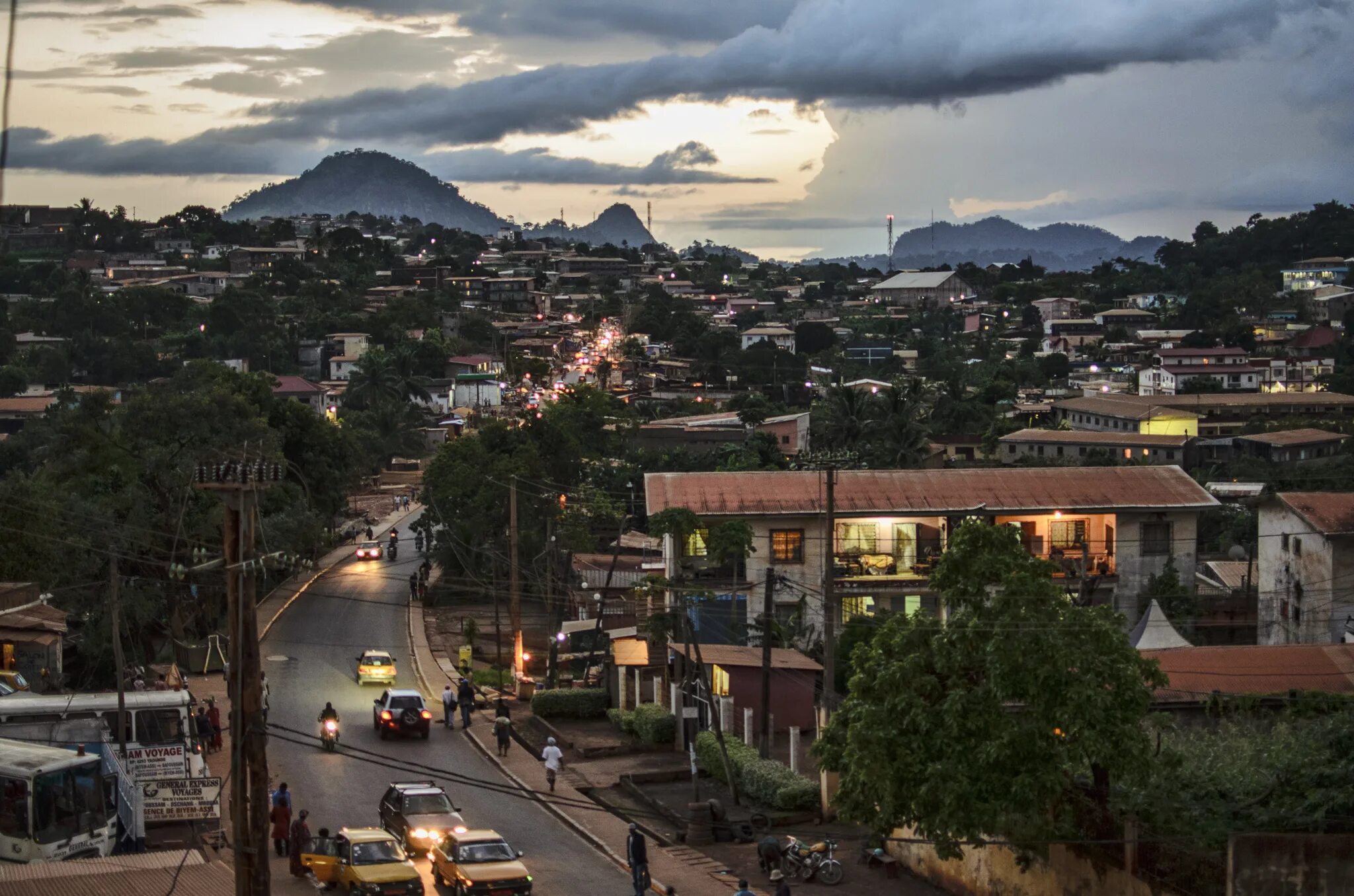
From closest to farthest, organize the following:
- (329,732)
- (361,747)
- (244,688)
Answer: (244,688)
(329,732)
(361,747)

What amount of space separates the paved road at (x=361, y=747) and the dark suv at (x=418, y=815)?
1.32 ft

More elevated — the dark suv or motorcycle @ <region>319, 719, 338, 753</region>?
the dark suv

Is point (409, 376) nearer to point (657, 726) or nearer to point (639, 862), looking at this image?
point (657, 726)

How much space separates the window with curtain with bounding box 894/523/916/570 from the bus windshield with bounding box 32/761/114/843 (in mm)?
25283

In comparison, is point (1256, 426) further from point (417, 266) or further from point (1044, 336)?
point (417, 266)

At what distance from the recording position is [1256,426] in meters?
76.7

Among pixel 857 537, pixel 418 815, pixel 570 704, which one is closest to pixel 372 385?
pixel 857 537

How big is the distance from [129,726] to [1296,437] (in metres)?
61.4

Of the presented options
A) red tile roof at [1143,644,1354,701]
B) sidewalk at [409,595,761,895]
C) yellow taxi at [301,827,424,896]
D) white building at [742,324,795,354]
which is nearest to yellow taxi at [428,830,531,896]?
yellow taxi at [301,827,424,896]

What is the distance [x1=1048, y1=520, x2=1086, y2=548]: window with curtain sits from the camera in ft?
136

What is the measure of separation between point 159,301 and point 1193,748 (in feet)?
397

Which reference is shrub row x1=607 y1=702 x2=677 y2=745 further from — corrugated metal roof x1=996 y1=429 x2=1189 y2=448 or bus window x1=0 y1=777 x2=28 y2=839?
corrugated metal roof x1=996 y1=429 x2=1189 y2=448

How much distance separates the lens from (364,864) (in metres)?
19.1

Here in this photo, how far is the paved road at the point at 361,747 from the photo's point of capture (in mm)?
23109
